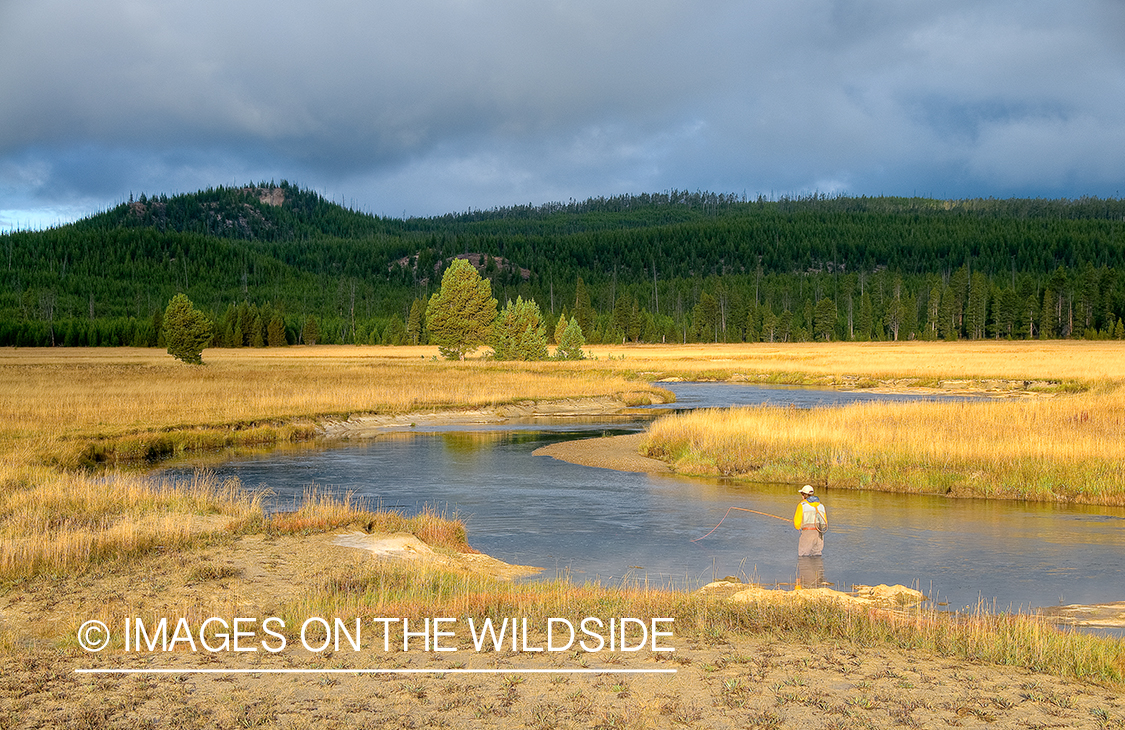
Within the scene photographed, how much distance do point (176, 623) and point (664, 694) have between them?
6.12 metres

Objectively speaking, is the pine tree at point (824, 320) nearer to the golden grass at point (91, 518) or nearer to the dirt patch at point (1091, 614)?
the golden grass at point (91, 518)

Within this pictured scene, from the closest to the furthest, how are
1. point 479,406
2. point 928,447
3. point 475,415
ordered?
point 928,447, point 475,415, point 479,406

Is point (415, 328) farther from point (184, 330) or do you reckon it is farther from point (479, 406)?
point (479, 406)

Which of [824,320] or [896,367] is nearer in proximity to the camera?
[896,367]

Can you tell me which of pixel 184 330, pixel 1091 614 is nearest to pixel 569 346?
pixel 184 330

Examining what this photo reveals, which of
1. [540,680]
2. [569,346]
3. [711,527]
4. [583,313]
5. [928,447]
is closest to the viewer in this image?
[540,680]

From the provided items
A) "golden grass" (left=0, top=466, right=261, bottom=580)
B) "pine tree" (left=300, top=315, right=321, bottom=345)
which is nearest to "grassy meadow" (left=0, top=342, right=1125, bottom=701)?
"golden grass" (left=0, top=466, right=261, bottom=580)

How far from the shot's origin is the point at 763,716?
8.02 metres

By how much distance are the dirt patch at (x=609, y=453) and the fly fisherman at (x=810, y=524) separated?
40.5 ft

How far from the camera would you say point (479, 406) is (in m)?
48.7

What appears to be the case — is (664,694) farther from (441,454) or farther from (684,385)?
(684,385)

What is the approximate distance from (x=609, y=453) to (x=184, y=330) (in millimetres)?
60093

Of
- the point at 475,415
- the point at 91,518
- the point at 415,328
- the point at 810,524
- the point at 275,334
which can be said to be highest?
the point at 415,328

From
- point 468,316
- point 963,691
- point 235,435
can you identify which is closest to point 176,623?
point 963,691
